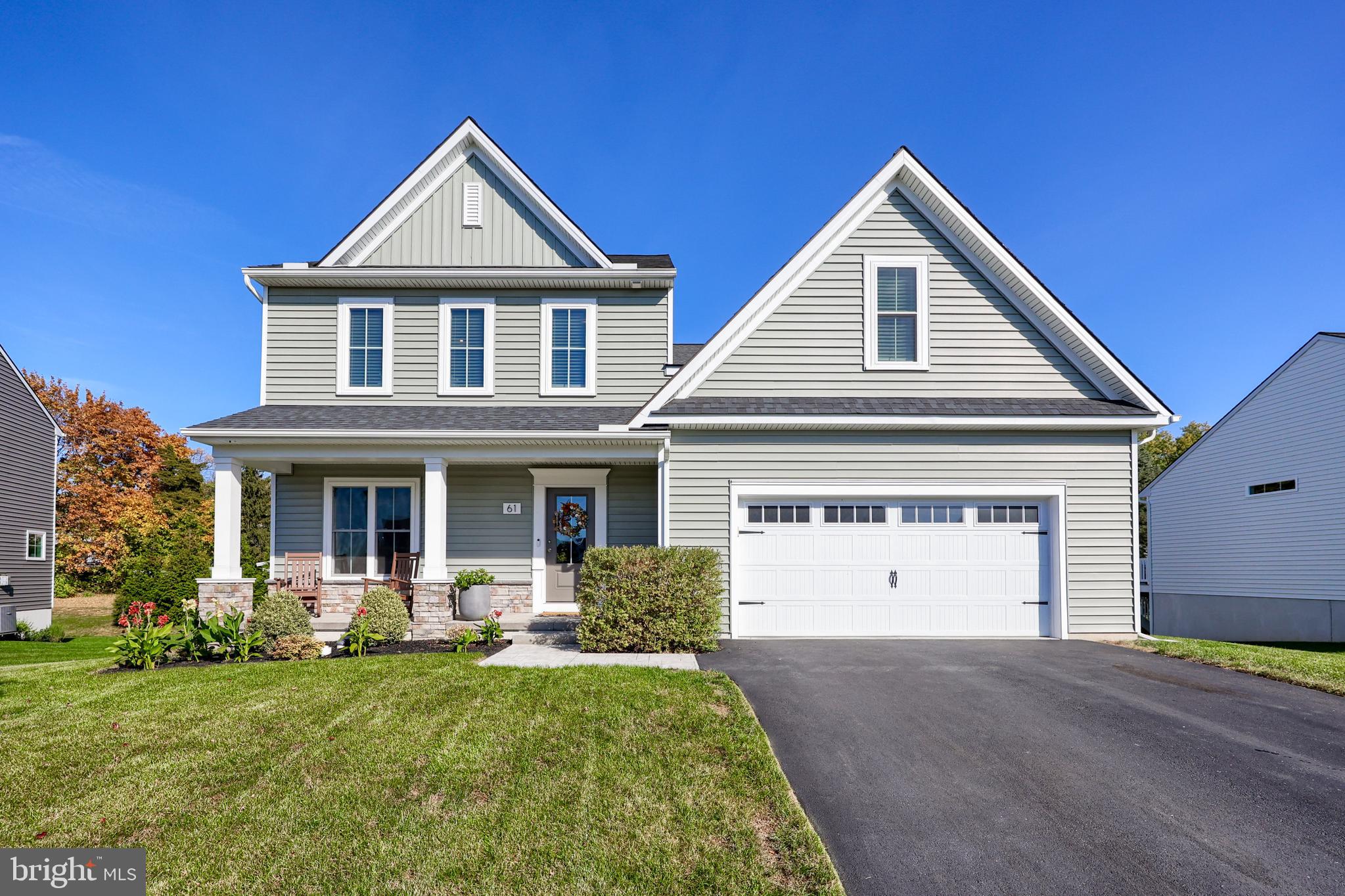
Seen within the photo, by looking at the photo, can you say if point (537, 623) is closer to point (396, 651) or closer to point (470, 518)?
point (396, 651)

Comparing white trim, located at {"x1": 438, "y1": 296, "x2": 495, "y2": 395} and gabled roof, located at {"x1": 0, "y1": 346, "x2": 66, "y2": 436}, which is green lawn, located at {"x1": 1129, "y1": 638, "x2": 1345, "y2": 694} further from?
gabled roof, located at {"x1": 0, "y1": 346, "x2": 66, "y2": 436}

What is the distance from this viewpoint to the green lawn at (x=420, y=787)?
383cm

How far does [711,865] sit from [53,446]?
2673cm

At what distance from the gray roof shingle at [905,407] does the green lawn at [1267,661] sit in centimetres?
346

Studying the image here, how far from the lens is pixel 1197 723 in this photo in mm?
6379

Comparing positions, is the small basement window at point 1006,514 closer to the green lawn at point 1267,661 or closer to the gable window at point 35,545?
the green lawn at point 1267,661

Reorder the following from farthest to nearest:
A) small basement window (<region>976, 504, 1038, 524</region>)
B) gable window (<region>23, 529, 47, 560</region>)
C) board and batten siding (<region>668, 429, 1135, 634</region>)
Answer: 1. gable window (<region>23, 529, 47, 560</region>)
2. small basement window (<region>976, 504, 1038, 524</region>)
3. board and batten siding (<region>668, 429, 1135, 634</region>)

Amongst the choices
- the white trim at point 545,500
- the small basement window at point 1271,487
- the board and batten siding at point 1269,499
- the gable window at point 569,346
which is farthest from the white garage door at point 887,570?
the small basement window at point 1271,487

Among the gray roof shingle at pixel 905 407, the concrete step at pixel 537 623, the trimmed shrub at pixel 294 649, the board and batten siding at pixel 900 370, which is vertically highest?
the board and batten siding at pixel 900 370

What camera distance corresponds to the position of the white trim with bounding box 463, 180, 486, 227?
13.9 metres

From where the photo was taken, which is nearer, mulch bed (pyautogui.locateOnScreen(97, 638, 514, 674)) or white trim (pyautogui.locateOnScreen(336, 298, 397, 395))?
mulch bed (pyautogui.locateOnScreen(97, 638, 514, 674))

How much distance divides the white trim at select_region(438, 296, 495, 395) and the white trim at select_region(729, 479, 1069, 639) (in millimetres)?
5524

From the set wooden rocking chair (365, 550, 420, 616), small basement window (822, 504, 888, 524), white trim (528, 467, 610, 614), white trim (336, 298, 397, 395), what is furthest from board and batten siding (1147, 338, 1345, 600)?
white trim (336, 298, 397, 395)

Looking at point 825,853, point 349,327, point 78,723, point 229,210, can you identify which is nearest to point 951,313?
point 825,853
